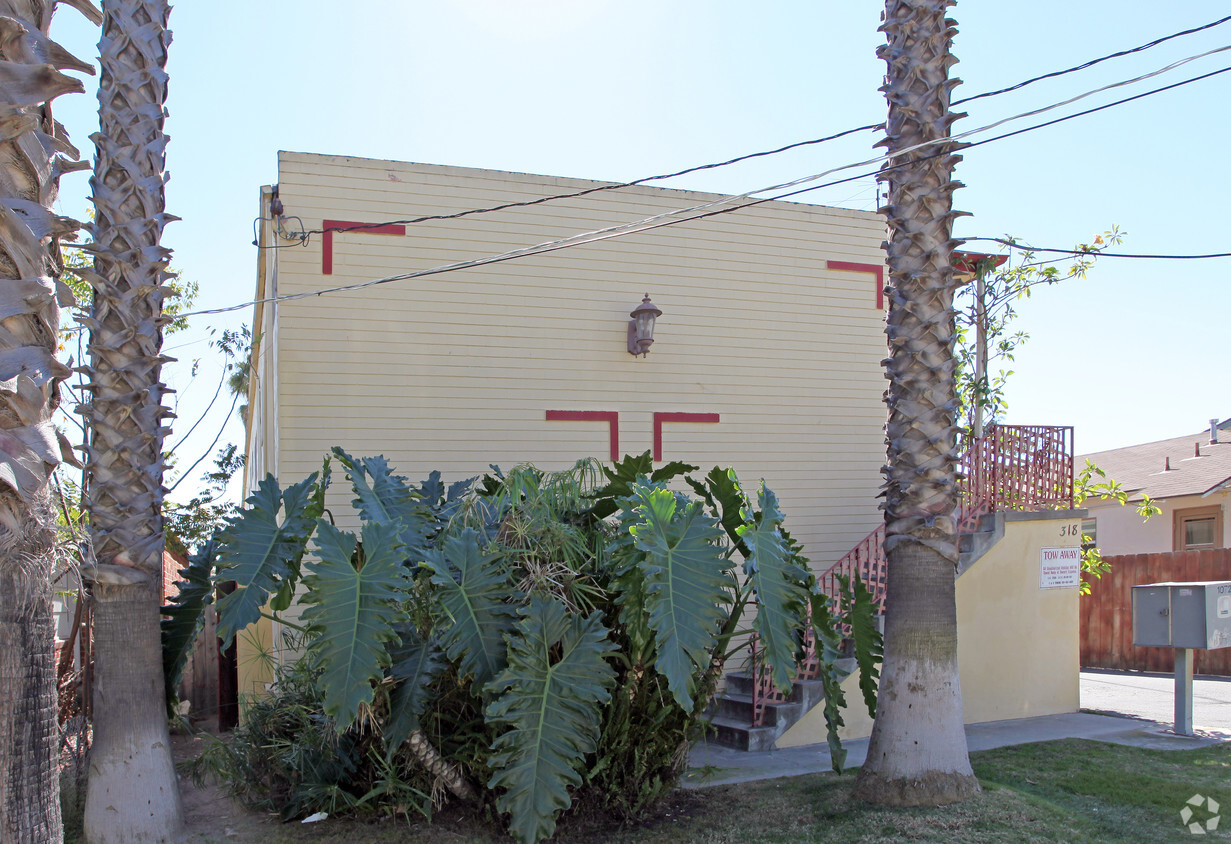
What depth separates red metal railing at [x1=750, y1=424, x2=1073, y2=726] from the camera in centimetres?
915

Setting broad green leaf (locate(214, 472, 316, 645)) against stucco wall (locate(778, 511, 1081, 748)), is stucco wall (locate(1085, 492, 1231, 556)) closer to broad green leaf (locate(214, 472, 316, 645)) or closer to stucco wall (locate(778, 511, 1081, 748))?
stucco wall (locate(778, 511, 1081, 748))

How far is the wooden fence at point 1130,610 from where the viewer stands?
1393cm

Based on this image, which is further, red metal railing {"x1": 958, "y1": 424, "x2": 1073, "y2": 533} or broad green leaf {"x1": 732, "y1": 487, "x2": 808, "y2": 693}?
red metal railing {"x1": 958, "y1": 424, "x2": 1073, "y2": 533}

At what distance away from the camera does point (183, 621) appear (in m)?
5.91

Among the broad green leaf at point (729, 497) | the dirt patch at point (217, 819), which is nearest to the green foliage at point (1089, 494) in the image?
the broad green leaf at point (729, 497)

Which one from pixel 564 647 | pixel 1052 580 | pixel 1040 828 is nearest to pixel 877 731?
pixel 1040 828

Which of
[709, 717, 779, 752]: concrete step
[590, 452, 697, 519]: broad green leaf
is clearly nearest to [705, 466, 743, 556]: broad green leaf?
[590, 452, 697, 519]: broad green leaf

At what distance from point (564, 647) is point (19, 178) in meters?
3.46

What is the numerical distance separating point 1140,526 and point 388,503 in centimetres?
1873

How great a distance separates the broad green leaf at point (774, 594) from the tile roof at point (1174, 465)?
15409mm

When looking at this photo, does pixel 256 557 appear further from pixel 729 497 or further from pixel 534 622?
pixel 729 497

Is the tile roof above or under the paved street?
above

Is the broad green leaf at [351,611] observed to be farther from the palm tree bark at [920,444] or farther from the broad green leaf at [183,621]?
the palm tree bark at [920,444]

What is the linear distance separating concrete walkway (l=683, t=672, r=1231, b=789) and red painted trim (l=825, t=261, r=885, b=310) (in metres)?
4.81
